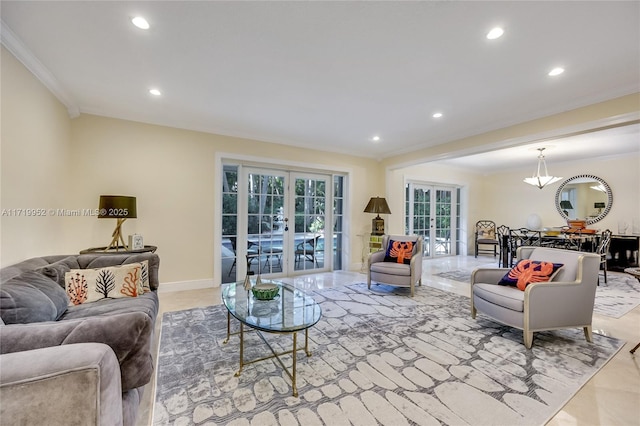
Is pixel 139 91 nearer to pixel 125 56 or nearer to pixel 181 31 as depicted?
pixel 125 56

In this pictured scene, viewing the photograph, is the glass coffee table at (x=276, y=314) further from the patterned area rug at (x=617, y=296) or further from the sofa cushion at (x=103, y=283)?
the patterned area rug at (x=617, y=296)

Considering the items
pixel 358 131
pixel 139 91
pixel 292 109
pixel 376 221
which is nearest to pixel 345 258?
pixel 376 221

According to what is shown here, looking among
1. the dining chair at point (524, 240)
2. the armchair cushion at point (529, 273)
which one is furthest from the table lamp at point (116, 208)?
the dining chair at point (524, 240)

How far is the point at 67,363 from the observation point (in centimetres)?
97

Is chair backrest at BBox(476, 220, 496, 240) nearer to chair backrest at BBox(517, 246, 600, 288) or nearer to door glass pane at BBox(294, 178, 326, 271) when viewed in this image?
door glass pane at BBox(294, 178, 326, 271)

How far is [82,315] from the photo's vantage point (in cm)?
196

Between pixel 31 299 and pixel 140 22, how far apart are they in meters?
1.96

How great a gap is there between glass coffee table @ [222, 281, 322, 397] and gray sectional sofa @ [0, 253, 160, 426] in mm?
732

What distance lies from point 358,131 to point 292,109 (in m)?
1.34

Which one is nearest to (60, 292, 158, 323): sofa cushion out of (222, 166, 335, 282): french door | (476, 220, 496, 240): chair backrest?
(222, 166, 335, 282): french door

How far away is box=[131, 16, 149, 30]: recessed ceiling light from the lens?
1.90m

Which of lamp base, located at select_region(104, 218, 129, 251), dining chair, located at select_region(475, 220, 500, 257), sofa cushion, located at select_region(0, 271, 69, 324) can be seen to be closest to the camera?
sofa cushion, located at select_region(0, 271, 69, 324)

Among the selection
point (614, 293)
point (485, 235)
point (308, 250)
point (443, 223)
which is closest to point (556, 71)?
point (614, 293)

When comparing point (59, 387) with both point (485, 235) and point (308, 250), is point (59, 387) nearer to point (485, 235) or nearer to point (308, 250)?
point (308, 250)
